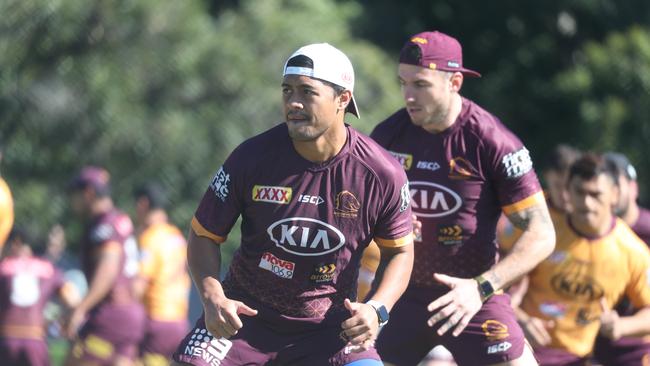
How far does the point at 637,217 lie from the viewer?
10.9 metres

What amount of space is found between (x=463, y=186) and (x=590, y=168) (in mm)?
1685

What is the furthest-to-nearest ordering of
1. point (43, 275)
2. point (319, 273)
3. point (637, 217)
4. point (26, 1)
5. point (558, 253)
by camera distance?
1. point (26, 1)
2. point (43, 275)
3. point (637, 217)
4. point (558, 253)
5. point (319, 273)

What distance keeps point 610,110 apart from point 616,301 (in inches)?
410

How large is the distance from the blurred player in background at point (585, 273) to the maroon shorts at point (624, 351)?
0.29m

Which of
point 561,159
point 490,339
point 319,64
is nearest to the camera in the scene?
point 319,64

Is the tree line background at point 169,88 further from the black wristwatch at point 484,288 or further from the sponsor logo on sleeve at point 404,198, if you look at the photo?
the sponsor logo on sleeve at point 404,198

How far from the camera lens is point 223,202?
7.18 meters

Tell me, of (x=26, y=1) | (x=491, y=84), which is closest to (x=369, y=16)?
(x=491, y=84)

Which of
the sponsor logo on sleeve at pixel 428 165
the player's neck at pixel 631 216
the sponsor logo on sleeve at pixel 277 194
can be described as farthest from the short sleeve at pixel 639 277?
the sponsor logo on sleeve at pixel 277 194

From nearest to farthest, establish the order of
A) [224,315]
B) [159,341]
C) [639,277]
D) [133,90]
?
[224,315], [639,277], [159,341], [133,90]

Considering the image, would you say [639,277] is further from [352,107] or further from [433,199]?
[352,107]

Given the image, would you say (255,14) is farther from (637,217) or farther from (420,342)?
(420,342)

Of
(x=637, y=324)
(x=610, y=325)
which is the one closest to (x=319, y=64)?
(x=610, y=325)

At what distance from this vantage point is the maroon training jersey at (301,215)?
7172 mm
